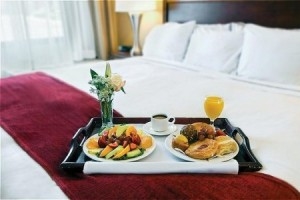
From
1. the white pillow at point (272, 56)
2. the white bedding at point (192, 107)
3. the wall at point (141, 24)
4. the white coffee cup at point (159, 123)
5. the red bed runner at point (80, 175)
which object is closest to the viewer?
the red bed runner at point (80, 175)

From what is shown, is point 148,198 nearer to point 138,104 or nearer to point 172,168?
point 172,168

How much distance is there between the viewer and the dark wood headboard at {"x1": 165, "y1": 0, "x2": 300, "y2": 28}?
7.33ft

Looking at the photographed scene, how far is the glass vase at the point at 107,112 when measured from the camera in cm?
130

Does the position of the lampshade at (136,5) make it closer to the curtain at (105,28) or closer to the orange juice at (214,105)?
the curtain at (105,28)

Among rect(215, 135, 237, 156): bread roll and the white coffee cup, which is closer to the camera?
rect(215, 135, 237, 156): bread roll

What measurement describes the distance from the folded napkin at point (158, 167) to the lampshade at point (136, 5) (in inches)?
100

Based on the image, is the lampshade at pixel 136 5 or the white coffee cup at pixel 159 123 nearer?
the white coffee cup at pixel 159 123

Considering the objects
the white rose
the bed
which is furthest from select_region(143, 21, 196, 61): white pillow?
the white rose

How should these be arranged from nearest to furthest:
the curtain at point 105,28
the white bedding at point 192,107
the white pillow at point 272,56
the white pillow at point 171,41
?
the white bedding at point 192,107, the white pillow at point 272,56, the white pillow at point 171,41, the curtain at point 105,28

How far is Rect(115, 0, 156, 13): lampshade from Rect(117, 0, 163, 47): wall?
0.21m

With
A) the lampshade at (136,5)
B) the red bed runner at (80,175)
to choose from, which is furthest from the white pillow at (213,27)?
the red bed runner at (80,175)

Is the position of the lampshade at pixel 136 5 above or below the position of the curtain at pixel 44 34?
above

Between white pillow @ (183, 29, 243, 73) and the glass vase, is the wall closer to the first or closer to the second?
white pillow @ (183, 29, 243, 73)

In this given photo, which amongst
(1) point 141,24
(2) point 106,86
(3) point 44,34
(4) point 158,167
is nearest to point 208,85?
(2) point 106,86
